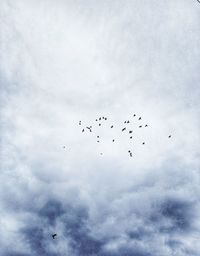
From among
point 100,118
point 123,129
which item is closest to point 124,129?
point 123,129

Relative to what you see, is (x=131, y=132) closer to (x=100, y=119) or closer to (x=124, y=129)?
(x=124, y=129)

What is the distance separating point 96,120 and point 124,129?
12.1m

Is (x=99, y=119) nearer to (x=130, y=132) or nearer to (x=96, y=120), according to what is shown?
(x=96, y=120)

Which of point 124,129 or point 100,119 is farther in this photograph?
point 124,129

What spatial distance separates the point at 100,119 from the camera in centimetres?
9631

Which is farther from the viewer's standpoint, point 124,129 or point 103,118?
point 124,129

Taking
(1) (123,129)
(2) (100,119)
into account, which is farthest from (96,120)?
(1) (123,129)

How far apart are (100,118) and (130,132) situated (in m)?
12.0

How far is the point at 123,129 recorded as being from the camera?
102625 mm

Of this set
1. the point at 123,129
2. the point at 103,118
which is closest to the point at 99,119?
the point at 103,118

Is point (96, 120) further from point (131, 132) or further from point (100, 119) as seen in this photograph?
point (131, 132)

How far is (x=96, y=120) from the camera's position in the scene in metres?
95.9

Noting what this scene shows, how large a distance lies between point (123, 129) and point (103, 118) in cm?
1107

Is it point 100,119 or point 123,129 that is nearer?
point 100,119
